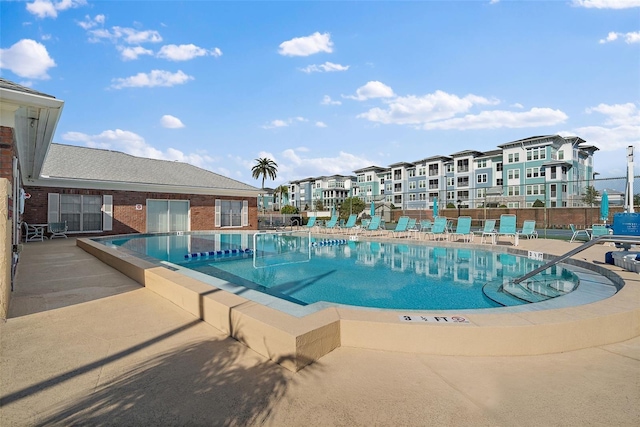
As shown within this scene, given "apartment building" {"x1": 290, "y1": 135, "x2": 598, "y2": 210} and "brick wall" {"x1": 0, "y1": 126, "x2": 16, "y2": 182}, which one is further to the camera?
"apartment building" {"x1": 290, "y1": 135, "x2": 598, "y2": 210}

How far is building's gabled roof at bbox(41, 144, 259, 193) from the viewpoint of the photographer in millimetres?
15688

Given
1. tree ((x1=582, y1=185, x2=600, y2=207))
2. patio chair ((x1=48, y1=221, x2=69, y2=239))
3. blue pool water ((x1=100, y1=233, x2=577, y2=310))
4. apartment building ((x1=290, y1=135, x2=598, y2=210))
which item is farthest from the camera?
apartment building ((x1=290, y1=135, x2=598, y2=210))

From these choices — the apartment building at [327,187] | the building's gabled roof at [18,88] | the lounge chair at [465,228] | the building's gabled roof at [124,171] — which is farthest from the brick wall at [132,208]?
the apartment building at [327,187]

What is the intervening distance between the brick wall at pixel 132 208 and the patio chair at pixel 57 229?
18.9 inches

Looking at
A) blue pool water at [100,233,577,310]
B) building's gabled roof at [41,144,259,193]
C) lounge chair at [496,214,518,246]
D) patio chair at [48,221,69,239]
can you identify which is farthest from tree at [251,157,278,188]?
lounge chair at [496,214,518,246]

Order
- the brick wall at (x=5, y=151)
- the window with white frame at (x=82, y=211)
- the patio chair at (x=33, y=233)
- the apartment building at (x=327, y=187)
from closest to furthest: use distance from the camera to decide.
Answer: the brick wall at (x=5, y=151) < the patio chair at (x=33, y=233) < the window with white frame at (x=82, y=211) < the apartment building at (x=327, y=187)

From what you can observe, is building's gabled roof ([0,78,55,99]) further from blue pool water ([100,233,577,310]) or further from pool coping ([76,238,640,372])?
blue pool water ([100,233,577,310])

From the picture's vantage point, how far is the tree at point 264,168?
160ft

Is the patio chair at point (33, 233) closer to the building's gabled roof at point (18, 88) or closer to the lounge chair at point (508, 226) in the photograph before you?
the building's gabled roof at point (18, 88)

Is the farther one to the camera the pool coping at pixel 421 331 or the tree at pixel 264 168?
the tree at pixel 264 168

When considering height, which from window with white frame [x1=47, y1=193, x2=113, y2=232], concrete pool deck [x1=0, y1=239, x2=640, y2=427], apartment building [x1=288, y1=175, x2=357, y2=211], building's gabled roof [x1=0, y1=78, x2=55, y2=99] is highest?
apartment building [x1=288, y1=175, x2=357, y2=211]

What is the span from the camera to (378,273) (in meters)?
8.04

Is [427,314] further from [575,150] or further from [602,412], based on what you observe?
[575,150]

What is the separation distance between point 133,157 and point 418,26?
18.1 m
